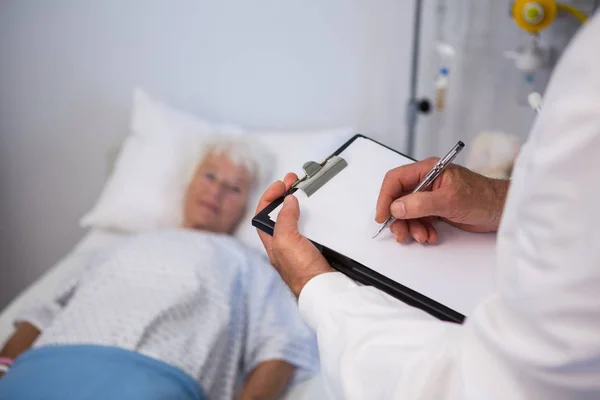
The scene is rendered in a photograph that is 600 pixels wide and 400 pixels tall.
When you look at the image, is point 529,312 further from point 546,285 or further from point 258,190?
point 258,190

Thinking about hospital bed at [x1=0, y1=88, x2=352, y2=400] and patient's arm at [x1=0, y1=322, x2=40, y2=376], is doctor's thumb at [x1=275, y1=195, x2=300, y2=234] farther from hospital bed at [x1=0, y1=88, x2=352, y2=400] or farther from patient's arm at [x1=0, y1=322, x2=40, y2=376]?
patient's arm at [x1=0, y1=322, x2=40, y2=376]

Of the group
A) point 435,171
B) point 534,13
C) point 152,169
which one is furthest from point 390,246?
point 152,169

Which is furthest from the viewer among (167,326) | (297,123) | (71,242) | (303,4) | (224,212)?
(71,242)

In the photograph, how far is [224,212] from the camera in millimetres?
1874

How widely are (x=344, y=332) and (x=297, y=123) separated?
1.52 m

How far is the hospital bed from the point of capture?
1.83 m

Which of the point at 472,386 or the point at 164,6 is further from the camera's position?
the point at 164,6

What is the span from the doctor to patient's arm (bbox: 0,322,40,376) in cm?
112

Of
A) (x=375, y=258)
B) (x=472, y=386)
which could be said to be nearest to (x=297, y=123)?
(x=375, y=258)

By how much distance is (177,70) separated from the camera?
2178 millimetres

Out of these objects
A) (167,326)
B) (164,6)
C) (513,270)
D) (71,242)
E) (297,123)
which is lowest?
(71,242)

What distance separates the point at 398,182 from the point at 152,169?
130cm

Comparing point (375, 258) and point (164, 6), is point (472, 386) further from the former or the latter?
point (164, 6)

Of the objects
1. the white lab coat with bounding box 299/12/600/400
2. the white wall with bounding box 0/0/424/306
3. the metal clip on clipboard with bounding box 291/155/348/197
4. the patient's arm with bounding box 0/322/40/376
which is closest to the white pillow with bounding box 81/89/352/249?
the white wall with bounding box 0/0/424/306
